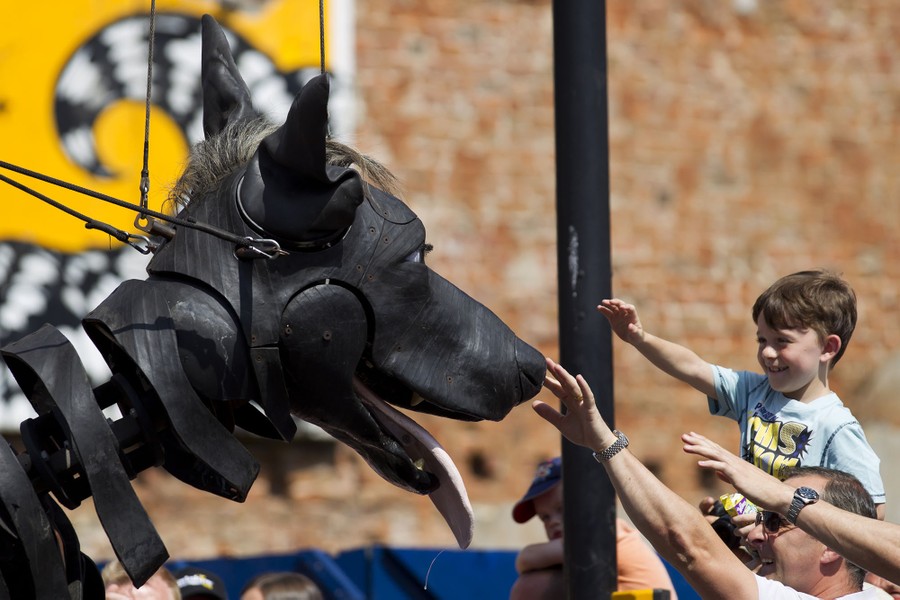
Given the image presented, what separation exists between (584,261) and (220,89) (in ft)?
3.31

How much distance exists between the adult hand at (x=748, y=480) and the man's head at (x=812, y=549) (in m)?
0.29

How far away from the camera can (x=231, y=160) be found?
317cm

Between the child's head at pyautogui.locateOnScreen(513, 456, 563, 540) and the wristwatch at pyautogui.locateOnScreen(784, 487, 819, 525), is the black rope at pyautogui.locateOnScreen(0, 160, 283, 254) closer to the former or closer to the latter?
the wristwatch at pyautogui.locateOnScreen(784, 487, 819, 525)

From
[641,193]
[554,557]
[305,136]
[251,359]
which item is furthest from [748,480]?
[641,193]

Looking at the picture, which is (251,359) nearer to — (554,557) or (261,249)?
(261,249)

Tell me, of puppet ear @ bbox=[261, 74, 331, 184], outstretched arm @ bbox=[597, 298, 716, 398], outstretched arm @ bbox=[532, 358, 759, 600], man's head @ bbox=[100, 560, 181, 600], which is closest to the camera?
puppet ear @ bbox=[261, 74, 331, 184]

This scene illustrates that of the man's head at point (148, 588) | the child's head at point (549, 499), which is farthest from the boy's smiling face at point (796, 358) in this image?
the man's head at point (148, 588)

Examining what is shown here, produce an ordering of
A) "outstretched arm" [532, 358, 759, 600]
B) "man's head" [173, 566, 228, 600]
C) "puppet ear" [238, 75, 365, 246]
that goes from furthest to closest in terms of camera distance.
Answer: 1. "man's head" [173, 566, 228, 600]
2. "outstretched arm" [532, 358, 759, 600]
3. "puppet ear" [238, 75, 365, 246]

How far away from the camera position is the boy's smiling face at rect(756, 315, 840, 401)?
3.78 m

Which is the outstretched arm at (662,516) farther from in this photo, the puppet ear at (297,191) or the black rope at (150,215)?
the black rope at (150,215)

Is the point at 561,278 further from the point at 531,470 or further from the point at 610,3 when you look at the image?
the point at 610,3

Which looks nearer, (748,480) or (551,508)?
(748,480)

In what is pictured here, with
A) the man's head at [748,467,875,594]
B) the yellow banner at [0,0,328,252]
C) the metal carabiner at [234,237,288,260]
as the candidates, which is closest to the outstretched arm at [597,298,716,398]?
the man's head at [748,467,875,594]

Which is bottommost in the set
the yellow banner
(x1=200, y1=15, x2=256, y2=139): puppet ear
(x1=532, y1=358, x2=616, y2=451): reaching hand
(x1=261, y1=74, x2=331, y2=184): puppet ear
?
(x1=532, y1=358, x2=616, y2=451): reaching hand
